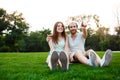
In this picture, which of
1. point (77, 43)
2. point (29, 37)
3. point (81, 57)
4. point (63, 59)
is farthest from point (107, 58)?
point (29, 37)

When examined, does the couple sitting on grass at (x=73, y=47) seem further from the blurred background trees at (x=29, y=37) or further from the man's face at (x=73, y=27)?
the blurred background trees at (x=29, y=37)

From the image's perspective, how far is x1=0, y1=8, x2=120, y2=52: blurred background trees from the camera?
37319 mm

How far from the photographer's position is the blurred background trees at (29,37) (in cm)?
3732

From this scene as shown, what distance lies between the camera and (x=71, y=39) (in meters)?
6.76

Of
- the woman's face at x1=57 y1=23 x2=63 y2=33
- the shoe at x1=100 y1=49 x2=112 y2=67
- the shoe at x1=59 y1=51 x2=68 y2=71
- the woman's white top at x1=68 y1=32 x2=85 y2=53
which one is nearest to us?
the shoe at x1=59 y1=51 x2=68 y2=71

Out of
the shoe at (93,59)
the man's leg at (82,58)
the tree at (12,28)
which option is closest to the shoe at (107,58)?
the shoe at (93,59)

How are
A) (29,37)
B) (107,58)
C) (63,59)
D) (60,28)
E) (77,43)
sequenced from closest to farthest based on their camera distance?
(63,59) → (107,58) → (60,28) → (77,43) → (29,37)

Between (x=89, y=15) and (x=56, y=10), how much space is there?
1650 cm

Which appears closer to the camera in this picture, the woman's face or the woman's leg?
the woman's face

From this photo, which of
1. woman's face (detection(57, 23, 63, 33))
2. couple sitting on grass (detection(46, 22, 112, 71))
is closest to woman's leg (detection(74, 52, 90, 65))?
couple sitting on grass (detection(46, 22, 112, 71))

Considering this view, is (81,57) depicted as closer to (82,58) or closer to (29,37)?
(82,58)

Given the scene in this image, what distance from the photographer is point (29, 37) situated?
42.6m

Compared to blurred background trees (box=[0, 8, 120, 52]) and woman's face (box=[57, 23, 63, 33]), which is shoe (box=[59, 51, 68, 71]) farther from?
blurred background trees (box=[0, 8, 120, 52])

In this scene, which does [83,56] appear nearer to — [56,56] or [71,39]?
[71,39]
